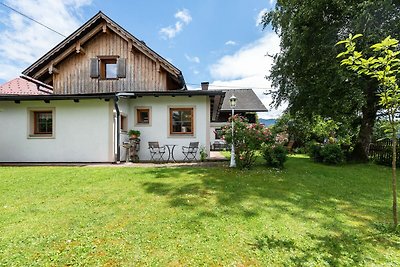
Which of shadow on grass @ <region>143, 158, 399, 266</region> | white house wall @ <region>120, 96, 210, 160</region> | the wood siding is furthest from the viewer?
the wood siding

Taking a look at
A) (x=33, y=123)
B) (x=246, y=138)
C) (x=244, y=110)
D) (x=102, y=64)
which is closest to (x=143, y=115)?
(x=102, y=64)

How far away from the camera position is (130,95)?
10133 millimetres

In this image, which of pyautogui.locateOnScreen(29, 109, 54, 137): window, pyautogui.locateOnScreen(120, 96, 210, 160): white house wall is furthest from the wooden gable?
pyautogui.locateOnScreen(29, 109, 54, 137): window

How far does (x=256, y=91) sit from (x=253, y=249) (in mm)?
24746

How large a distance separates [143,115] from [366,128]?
1094cm

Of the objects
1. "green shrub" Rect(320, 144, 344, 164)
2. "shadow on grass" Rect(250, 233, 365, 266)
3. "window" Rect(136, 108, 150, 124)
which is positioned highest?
"window" Rect(136, 108, 150, 124)

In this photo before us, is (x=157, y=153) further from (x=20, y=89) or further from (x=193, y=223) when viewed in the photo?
(x=20, y=89)

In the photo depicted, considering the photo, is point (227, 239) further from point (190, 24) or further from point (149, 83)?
point (190, 24)

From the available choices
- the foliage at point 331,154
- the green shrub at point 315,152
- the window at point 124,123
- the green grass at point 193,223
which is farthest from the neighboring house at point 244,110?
the green grass at point 193,223

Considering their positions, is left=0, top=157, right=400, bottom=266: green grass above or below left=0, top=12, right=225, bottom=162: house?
below

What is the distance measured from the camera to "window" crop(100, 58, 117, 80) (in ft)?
41.0

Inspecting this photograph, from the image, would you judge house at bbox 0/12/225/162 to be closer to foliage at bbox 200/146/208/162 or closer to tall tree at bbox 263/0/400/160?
foliage at bbox 200/146/208/162

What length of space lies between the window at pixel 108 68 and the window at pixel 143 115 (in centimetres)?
293

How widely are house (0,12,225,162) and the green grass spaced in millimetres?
3768
